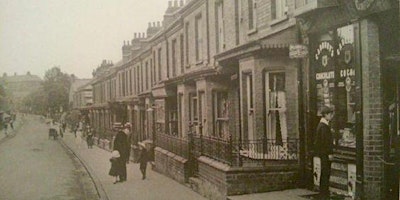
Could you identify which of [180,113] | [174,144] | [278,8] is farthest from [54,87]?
[278,8]

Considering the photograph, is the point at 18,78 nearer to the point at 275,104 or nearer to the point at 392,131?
the point at 275,104

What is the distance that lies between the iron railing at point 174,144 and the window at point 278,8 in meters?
3.19

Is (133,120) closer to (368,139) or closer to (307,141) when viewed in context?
(307,141)

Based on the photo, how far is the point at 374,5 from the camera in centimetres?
487

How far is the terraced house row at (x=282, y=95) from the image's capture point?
204 inches

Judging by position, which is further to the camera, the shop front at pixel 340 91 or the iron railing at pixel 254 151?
the iron railing at pixel 254 151

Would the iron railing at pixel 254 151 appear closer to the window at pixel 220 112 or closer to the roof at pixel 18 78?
the window at pixel 220 112

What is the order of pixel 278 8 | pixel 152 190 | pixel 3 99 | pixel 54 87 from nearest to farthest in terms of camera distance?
pixel 3 99
pixel 278 8
pixel 152 190
pixel 54 87

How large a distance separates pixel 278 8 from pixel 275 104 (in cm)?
172

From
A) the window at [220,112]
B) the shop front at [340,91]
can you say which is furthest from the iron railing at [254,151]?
the window at [220,112]

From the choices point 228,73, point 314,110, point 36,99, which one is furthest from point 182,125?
point 314,110

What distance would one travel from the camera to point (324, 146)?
6.12 metres

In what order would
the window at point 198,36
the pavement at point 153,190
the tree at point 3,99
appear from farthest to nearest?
the window at point 198,36, the tree at point 3,99, the pavement at point 153,190

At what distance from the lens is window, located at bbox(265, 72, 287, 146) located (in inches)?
319
